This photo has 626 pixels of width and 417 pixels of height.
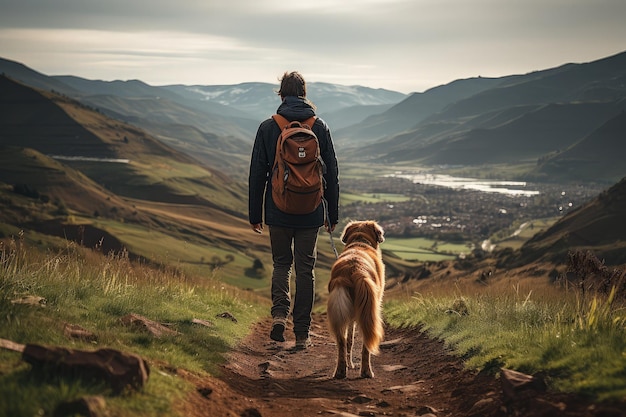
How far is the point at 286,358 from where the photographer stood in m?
9.07

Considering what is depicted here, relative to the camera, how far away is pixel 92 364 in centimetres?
475

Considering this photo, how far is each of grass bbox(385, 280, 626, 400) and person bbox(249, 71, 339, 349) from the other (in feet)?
8.17

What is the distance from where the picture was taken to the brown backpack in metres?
8.61

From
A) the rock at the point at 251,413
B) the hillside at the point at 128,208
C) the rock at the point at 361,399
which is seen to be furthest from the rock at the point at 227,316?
the hillside at the point at 128,208

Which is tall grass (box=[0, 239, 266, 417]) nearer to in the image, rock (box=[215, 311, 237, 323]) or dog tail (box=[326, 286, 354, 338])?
rock (box=[215, 311, 237, 323])

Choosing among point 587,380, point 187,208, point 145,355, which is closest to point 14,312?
point 145,355

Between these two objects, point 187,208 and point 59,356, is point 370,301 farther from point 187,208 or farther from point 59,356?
point 187,208

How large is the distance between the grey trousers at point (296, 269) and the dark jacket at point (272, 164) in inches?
8.6

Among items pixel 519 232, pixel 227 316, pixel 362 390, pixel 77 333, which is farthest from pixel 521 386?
pixel 519 232

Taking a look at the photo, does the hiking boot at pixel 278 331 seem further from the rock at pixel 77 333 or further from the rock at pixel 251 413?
the rock at pixel 251 413

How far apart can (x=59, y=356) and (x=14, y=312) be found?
1996mm

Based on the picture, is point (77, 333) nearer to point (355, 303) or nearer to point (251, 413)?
point (251, 413)

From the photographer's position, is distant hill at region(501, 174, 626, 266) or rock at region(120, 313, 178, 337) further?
distant hill at region(501, 174, 626, 266)

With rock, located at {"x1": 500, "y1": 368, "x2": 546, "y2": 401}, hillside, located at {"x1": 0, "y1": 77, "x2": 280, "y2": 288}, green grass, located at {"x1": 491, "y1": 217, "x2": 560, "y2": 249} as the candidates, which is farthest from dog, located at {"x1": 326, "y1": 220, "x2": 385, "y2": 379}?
green grass, located at {"x1": 491, "y1": 217, "x2": 560, "y2": 249}
